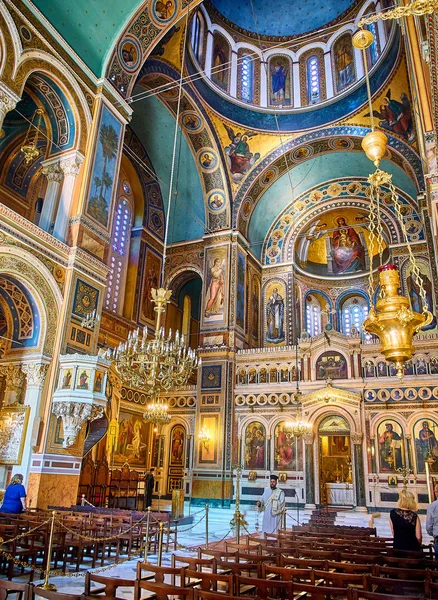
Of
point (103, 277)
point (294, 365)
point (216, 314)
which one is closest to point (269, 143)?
point (216, 314)

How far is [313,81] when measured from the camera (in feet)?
62.6

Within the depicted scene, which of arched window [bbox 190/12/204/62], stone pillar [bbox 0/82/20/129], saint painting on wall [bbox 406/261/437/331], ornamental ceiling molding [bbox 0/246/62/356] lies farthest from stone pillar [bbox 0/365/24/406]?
saint painting on wall [bbox 406/261/437/331]

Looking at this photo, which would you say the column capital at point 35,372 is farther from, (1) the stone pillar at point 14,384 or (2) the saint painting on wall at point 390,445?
(2) the saint painting on wall at point 390,445

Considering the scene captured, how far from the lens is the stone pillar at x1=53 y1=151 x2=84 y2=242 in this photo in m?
11.0

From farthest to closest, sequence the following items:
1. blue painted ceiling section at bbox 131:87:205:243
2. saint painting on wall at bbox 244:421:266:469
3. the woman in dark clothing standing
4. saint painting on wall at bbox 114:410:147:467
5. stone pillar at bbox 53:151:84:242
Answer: blue painted ceiling section at bbox 131:87:205:243 < saint painting on wall at bbox 244:421:266:469 < saint painting on wall at bbox 114:410:147:467 < stone pillar at bbox 53:151:84:242 < the woman in dark clothing standing

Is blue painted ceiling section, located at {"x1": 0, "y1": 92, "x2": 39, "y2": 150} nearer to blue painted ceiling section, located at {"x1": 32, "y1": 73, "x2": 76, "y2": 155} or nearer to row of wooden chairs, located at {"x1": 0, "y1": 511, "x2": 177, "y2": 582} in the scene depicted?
blue painted ceiling section, located at {"x1": 32, "y1": 73, "x2": 76, "y2": 155}

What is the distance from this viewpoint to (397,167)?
707 inches

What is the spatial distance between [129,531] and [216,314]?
1100 cm

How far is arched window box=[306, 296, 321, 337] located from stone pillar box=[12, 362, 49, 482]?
14.0m

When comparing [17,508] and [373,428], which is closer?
[17,508]

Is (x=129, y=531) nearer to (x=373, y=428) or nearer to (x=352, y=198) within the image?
(x=373, y=428)

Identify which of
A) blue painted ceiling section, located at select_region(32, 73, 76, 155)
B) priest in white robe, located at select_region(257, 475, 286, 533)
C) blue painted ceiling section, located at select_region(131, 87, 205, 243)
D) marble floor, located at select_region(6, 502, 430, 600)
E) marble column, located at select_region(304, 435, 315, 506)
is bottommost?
marble floor, located at select_region(6, 502, 430, 600)

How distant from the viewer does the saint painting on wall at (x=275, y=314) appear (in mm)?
19844

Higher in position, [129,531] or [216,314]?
[216,314]
